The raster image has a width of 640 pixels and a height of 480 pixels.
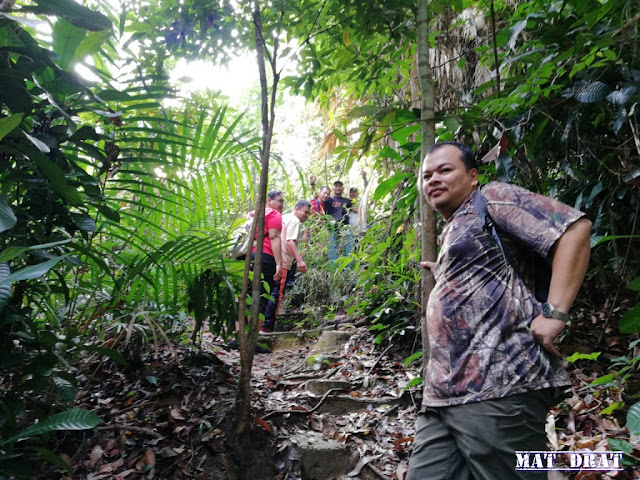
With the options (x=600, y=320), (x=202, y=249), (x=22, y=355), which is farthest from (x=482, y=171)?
(x=22, y=355)

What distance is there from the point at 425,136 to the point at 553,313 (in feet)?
3.51

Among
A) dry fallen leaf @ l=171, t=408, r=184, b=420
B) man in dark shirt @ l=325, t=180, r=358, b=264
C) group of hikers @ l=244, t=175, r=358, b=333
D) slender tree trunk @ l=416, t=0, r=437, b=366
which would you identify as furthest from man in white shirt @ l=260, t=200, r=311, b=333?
slender tree trunk @ l=416, t=0, r=437, b=366

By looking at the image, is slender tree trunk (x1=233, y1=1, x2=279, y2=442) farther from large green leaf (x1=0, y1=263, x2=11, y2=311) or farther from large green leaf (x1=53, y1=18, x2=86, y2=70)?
large green leaf (x1=0, y1=263, x2=11, y2=311)

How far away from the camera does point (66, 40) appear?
1.39m

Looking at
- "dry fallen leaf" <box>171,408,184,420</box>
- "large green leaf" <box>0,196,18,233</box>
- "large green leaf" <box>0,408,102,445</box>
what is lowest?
"dry fallen leaf" <box>171,408,184,420</box>

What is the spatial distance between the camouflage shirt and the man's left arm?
27 mm

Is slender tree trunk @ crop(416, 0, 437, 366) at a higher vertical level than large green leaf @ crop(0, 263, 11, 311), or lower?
higher

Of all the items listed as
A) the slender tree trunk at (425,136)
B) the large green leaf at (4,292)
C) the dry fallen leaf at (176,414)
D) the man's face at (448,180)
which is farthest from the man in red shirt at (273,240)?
the large green leaf at (4,292)

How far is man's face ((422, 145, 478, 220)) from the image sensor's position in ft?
5.38

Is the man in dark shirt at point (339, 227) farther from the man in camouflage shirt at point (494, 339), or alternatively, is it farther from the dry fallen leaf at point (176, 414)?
the man in camouflage shirt at point (494, 339)

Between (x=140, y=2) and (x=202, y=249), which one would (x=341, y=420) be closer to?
(x=202, y=249)

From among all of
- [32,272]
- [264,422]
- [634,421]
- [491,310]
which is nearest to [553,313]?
[491,310]

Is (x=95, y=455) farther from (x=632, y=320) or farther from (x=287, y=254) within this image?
(x=287, y=254)

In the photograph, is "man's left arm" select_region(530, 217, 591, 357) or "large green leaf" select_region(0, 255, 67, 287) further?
"man's left arm" select_region(530, 217, 591, 357)
